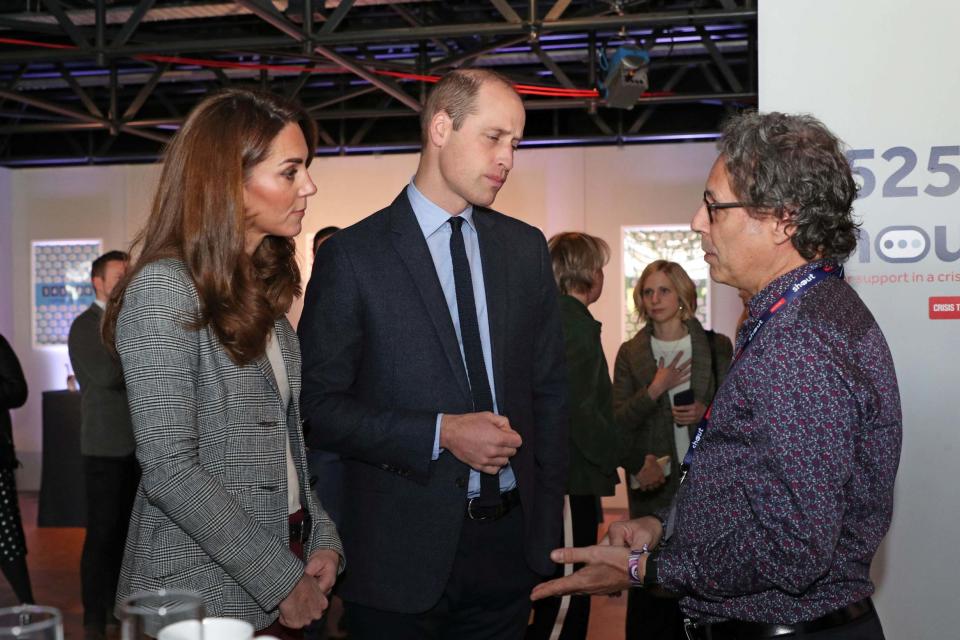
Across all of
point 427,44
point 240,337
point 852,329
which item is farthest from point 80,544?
point 852,329

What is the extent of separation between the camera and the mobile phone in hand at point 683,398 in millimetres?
4059

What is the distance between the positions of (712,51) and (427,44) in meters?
2.63

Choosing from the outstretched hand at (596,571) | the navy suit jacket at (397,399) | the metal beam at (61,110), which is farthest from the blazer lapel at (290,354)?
the metal beam at (61,110)

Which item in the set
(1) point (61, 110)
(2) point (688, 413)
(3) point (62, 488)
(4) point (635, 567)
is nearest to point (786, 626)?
(4) point (635, 567)

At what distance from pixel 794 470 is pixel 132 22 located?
6.21 metres

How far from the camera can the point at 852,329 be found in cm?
154

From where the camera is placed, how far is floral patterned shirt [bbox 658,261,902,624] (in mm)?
1463

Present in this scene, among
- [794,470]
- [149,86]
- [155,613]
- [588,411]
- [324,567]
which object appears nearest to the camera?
[155,613]

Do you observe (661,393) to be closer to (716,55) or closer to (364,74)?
(364,74)

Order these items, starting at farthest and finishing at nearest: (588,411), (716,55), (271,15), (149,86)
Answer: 1. (149,86)
2. (716,55)
3. (271,15)
4. (588,411)

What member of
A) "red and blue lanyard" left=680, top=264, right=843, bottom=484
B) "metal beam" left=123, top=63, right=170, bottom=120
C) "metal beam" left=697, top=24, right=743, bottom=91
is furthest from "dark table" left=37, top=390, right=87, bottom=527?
"red and blue lanyard" left=680, top=264, right=843, bottom=484

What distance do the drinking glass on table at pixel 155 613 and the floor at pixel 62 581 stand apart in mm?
3176

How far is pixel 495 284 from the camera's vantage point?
2.26 metres

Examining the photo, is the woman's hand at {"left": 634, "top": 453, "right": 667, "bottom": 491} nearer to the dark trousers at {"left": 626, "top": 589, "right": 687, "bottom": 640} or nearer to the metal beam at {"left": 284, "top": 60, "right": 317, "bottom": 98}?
the dark trousers at {"left": 626, "top": 589, "right": 687, "bottom": 640}
